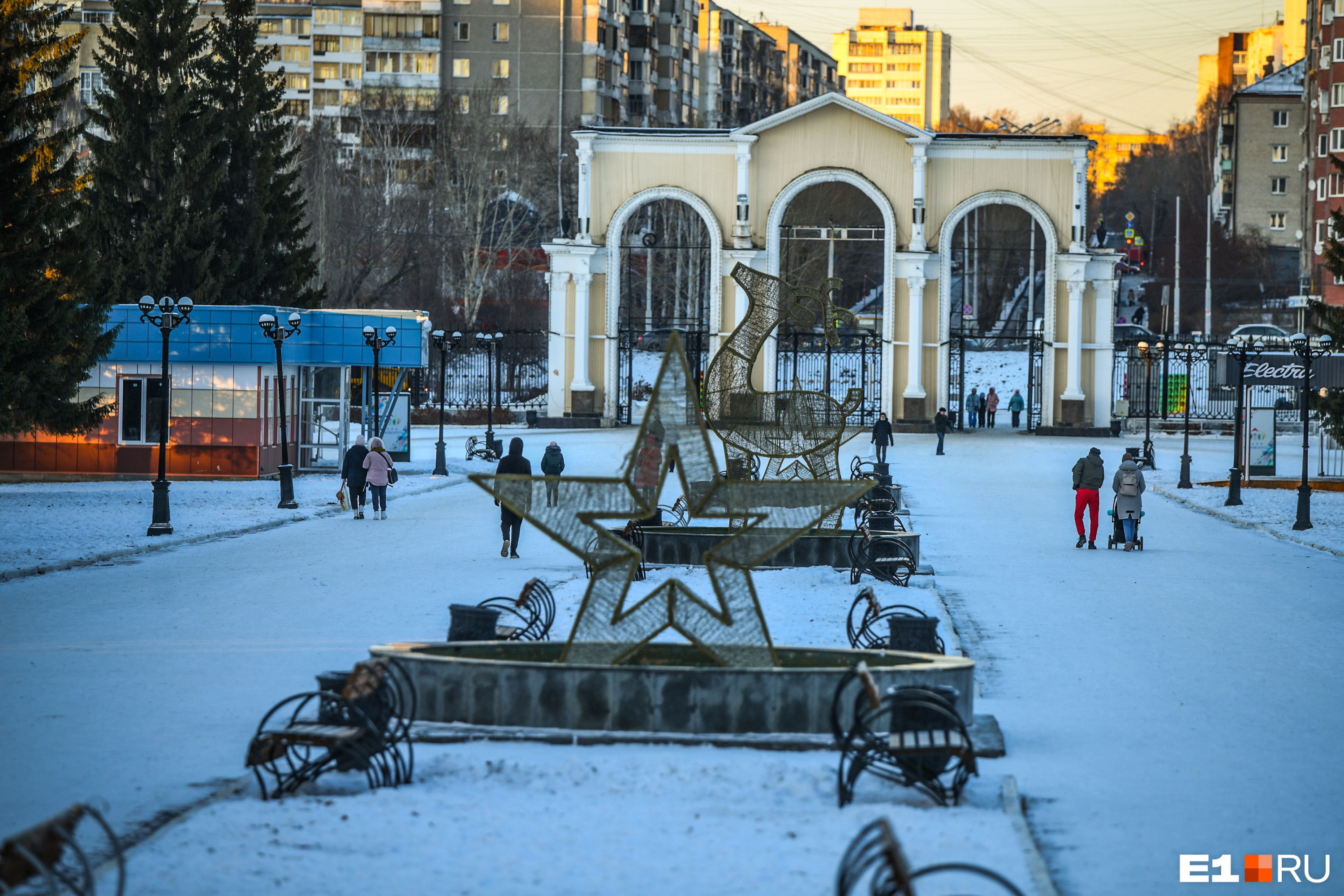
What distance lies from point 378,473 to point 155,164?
20601 millimetres

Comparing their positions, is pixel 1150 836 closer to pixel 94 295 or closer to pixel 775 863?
pixel 775 863

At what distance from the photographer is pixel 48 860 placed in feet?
20.5

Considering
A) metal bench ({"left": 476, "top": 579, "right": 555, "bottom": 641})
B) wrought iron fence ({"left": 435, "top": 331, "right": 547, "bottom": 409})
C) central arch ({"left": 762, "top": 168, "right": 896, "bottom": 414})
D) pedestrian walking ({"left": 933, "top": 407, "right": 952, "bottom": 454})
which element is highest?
central arch ({"left": 762, "top": 168, "right": 896, "bottom": 414})

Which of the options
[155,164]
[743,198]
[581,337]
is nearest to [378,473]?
[155,164]

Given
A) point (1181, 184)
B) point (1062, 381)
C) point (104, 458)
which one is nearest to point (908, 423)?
point (1062, 381)

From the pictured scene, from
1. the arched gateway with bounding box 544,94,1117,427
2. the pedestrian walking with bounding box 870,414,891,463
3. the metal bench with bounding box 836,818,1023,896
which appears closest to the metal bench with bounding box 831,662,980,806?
the metal bench with bounding box 836,818,1023,896

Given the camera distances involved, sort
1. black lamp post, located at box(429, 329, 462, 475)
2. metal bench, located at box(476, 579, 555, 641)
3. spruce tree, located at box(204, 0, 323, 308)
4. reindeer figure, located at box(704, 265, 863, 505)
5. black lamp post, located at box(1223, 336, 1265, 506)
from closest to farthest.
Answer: metal bench, located at box(476, 579, 555, 641)
reindeer figure, located at box(704, 265, 863, 505)
black lamp post, located at box(1223, 336, 1265, 506)
black lamp post, located at box(429, 329, 462, 475)
spruce tree, located at box(204, 0, 323, 308)

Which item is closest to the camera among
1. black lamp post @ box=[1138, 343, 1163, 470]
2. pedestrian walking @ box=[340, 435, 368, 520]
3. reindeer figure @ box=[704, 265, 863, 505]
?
reindeer figure @ box=[704, 265, 863, 505]

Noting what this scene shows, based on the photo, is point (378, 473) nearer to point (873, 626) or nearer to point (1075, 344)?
point (873, 626)

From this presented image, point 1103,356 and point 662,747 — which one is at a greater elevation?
point 1103,356

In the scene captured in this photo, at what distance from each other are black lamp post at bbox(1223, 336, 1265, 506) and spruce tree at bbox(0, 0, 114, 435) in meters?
22.5

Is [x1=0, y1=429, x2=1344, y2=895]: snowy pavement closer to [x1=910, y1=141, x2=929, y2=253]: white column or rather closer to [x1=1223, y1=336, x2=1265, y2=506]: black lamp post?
[x1=1223, y1=336, x2=1265, y2=506]: black lamp post

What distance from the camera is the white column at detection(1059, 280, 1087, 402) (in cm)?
5422

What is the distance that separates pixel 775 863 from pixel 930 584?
1074 cm
